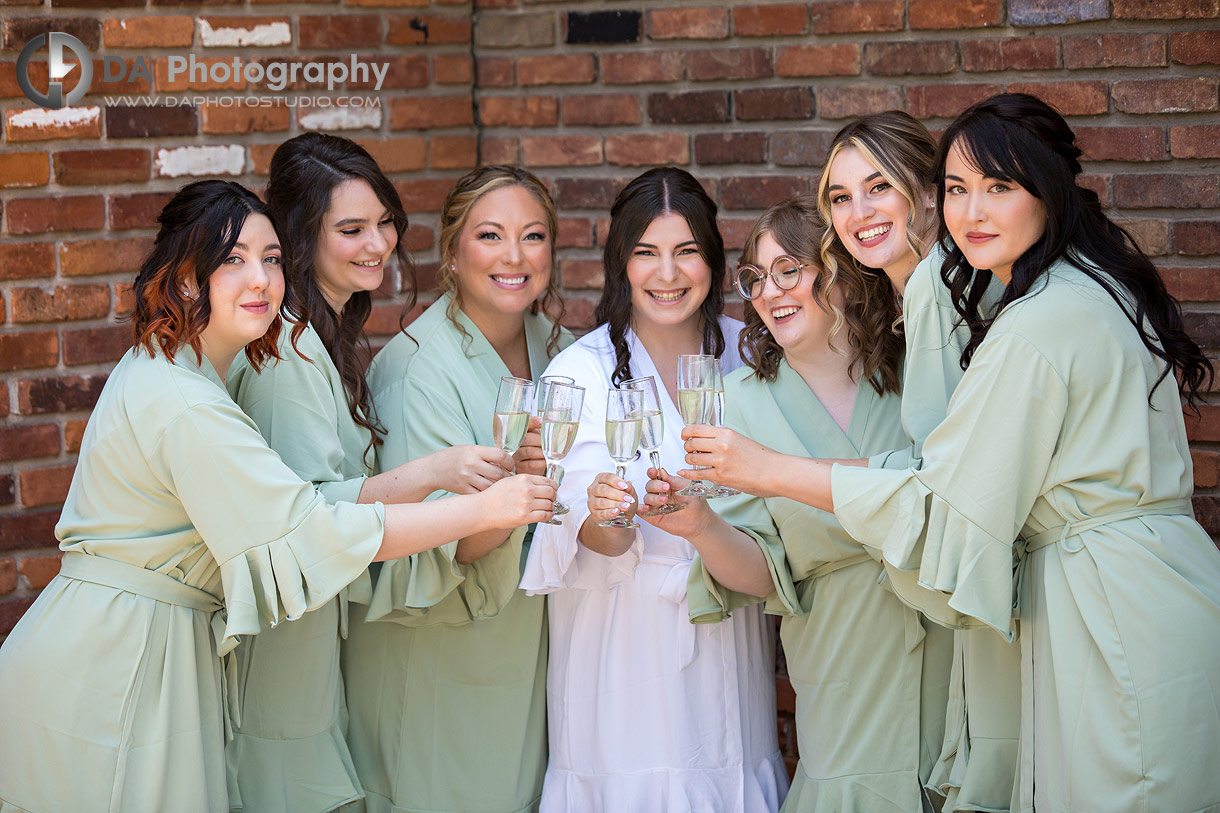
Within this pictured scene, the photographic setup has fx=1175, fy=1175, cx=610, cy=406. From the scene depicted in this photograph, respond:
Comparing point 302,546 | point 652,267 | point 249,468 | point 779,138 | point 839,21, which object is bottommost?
point 302,546

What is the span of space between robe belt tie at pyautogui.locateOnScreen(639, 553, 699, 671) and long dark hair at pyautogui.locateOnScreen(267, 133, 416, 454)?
2.82ft

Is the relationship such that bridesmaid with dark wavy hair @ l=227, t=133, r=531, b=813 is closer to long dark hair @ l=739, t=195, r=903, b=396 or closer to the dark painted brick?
long dark hair @ l=739, t=195, r=903, b=396

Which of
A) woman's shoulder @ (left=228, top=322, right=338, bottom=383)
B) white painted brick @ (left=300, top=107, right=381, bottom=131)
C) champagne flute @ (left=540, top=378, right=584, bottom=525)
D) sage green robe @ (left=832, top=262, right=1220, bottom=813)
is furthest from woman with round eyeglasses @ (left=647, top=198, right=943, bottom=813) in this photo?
white painted brick @ (left=300, top=107, right=381, bottom=131)

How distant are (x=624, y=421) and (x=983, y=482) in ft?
2.39

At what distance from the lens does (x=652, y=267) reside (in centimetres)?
322

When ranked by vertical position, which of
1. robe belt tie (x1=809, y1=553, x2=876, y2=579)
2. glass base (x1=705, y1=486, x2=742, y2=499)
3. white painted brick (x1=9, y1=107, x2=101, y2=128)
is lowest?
robe belt tie (x1=809, y1=553, x2=876, y2=579)

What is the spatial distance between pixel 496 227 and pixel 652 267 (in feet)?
1.53

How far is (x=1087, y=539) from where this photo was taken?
2.29 metres

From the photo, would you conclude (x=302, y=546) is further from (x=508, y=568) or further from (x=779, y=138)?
(x=779, y=138)

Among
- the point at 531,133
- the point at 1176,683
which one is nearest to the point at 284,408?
the point at 531,133

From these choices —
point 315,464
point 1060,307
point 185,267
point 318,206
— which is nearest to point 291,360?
point 315,464

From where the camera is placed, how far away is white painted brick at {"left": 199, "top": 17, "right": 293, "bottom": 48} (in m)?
3.74

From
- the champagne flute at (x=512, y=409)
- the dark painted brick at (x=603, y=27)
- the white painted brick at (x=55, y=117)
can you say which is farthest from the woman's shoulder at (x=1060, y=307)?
the white painted brick at (x=55, y=117)

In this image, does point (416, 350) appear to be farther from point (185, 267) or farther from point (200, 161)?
point (200, 161)
